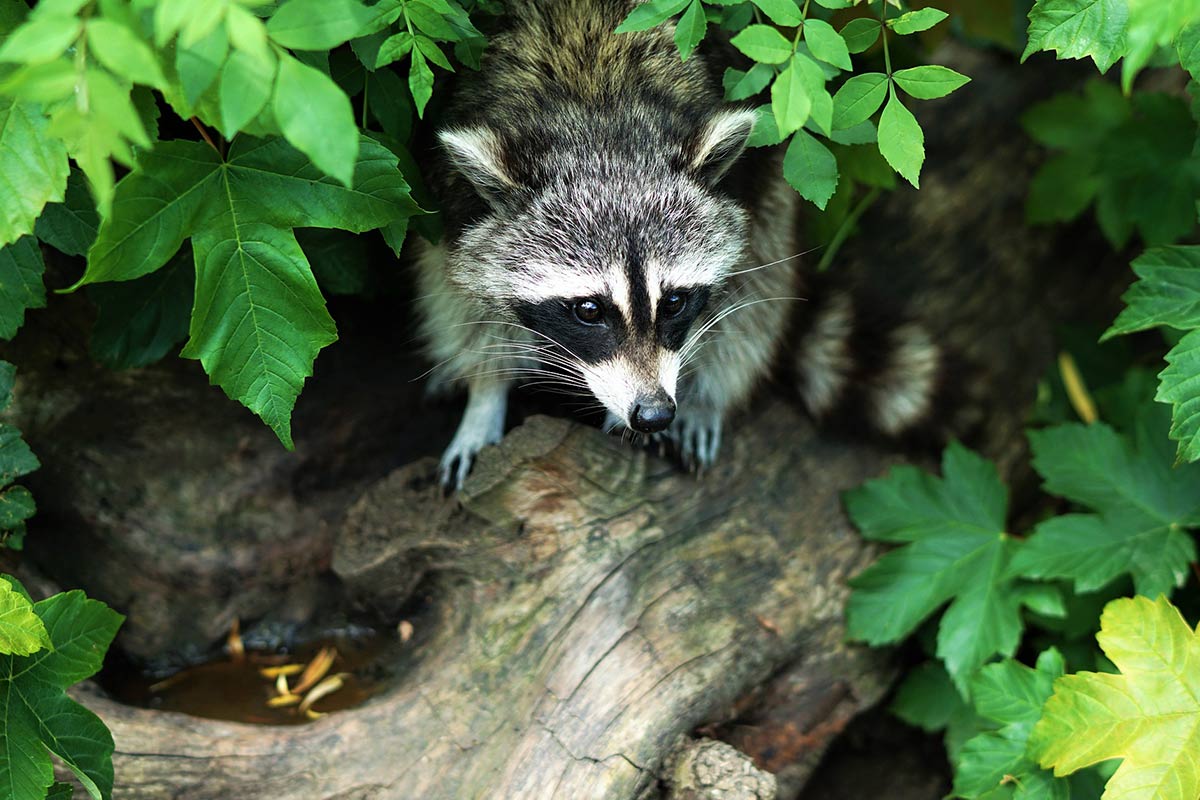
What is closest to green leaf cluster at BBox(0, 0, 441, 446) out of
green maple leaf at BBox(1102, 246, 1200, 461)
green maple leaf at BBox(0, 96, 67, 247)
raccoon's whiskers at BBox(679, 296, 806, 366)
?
green maple leaf at BBox(0, 96, 67, 247)

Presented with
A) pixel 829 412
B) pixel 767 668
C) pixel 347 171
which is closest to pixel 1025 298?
pixel 829 412

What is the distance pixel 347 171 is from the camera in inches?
52.7

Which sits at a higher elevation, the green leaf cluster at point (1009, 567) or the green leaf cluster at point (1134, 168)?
the green leaf cluster at point (1134, 168)

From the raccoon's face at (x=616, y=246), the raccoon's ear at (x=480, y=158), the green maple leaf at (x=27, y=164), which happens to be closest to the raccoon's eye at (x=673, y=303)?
the raccoon's face at (x=616, y=246)

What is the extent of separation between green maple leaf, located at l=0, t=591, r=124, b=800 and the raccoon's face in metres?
1.01

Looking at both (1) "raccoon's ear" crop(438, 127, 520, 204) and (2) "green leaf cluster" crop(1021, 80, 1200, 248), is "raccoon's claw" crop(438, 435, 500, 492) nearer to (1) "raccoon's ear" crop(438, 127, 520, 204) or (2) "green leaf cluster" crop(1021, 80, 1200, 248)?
(1) "raccoon's ear" crop(438, 127, 520, 204)

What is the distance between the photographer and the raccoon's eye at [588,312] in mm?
2201

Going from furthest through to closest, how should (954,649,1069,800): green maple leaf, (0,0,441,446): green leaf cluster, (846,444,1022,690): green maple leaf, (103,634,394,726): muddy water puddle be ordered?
(103,634,394,726): muddy water puddle < (846,444,1022,690): green maple leaf < (954,649,1069,800): green maple leaf < (0,0,441,446): green leaf cluster

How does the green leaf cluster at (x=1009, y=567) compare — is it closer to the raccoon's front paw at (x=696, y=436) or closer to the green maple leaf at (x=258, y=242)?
the raccoon's front paw at (x=696, y=436)

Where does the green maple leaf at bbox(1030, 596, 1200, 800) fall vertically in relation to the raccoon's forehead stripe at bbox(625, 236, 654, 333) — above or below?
below

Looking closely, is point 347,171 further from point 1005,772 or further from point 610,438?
point 1005,772

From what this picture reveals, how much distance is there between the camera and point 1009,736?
7.02ft

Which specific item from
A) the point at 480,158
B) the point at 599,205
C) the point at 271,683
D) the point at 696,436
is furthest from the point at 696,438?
the point at 271,683

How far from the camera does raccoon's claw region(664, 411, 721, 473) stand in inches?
104
